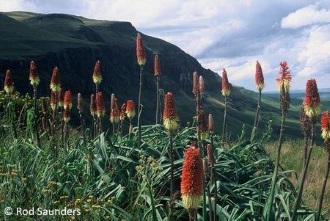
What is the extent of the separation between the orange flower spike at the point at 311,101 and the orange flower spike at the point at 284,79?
8.2 inches

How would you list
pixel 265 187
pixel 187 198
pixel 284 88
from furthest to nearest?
pixel 265 187
pixel 284 88
pixel 187 198

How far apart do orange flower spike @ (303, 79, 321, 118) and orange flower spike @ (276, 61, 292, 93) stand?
8.2 inches

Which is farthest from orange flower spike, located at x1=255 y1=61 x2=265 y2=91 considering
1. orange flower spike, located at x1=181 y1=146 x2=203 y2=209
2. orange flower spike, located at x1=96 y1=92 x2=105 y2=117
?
orange flower spike, located at x1=181 y1=146 x2=203 y2=209

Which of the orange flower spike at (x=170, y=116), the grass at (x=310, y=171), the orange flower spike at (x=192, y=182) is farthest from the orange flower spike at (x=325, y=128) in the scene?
the grass at (x=310, y=171)

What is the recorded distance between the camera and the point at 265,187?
751 centimetres

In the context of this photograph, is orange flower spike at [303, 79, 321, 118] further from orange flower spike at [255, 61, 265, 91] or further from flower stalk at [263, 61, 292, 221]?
orange flower spike at [255, 61, 265, 91]

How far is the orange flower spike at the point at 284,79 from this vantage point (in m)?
5.23

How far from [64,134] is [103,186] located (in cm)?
223

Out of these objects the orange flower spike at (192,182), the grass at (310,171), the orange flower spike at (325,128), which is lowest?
the grass at (310,171)

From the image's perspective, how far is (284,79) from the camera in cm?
532

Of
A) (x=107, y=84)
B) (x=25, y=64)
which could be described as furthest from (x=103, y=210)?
(x=107, y=84)

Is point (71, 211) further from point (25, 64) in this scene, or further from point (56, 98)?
point (25, 64)

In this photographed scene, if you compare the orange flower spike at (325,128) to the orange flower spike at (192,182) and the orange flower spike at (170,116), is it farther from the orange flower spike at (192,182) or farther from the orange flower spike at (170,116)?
the orange flower spike at (192,182)

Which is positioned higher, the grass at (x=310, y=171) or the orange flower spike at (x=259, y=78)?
the orange flower spike at (x=259, y=78)
